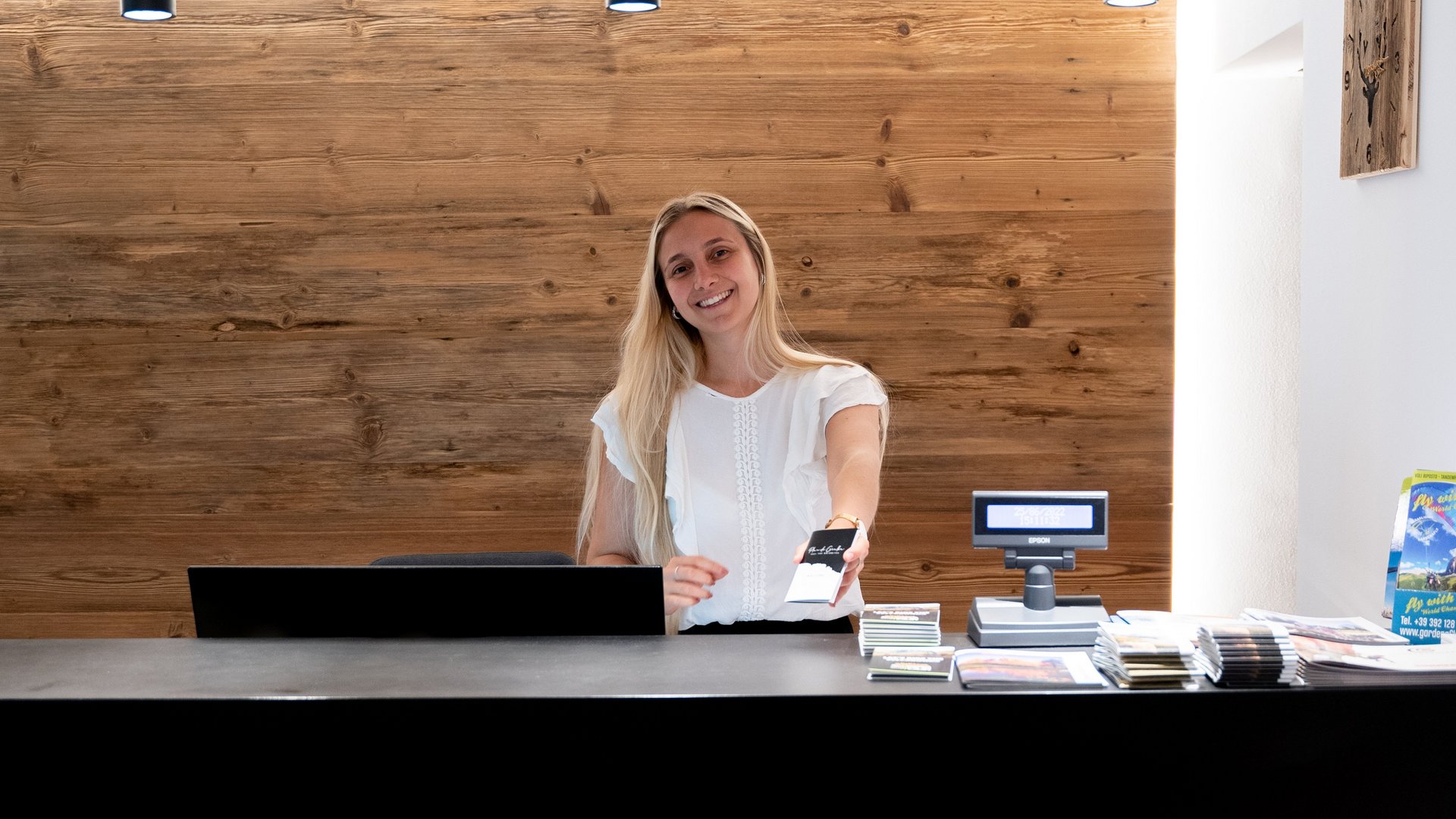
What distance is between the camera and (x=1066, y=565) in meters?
1.72

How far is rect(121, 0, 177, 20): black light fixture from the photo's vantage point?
90.4 inches

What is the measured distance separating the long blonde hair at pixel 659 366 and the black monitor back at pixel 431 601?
65cm

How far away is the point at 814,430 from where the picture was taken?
2391 mm

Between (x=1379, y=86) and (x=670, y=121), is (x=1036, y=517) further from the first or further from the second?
(x=670, y=121)

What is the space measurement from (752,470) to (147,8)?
4.89 ft

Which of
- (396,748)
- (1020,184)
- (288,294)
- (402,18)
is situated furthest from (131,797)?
(1020,184)

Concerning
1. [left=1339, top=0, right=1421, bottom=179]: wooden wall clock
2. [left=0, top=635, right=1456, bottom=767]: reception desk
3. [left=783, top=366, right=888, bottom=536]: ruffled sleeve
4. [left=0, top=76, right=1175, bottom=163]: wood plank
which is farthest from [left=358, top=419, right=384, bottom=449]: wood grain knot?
[left=1339, top=0, right=1421, bottom=179]: wooden wall clock

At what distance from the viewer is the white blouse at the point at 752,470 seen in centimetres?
234

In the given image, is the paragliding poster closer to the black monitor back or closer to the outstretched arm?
the outstretched arm

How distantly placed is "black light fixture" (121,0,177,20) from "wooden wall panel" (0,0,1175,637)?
109 centimetres

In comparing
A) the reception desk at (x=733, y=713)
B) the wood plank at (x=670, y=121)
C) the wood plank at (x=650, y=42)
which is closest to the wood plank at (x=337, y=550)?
the wood plank at (x=670, y=121)

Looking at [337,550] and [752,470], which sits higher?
[752,470]

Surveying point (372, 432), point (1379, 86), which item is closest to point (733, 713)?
point (1379, 86)

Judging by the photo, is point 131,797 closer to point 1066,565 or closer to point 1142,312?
point 1066,565
